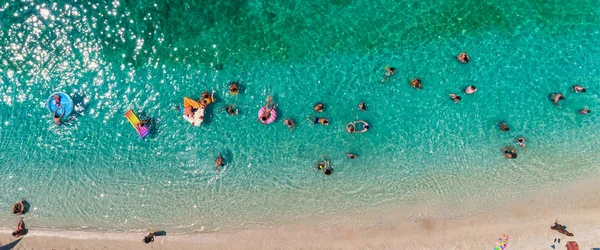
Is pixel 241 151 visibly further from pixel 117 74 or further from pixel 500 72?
pixel 500 72

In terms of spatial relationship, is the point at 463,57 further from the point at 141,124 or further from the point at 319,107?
the point at 141,124

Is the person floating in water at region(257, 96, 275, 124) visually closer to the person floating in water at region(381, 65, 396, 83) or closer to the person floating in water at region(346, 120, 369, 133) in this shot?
the person floating in water at region(346, 120, 369, 133)

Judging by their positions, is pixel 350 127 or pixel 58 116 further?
pixel 58 116

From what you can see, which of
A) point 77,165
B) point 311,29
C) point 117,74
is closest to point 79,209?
point 77,165

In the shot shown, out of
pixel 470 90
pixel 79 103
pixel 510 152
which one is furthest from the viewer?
pixel 79 103

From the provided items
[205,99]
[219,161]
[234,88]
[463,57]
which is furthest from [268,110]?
[463,57]

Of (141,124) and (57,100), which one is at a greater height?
(57,100)

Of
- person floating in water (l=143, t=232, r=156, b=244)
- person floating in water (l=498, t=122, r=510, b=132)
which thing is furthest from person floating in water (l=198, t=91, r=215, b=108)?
person floating in water (l=498, t=122, r=510, b=132)

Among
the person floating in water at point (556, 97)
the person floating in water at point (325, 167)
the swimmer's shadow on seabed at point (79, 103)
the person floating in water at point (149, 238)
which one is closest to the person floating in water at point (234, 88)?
the person floating in water at point (325, 167)
